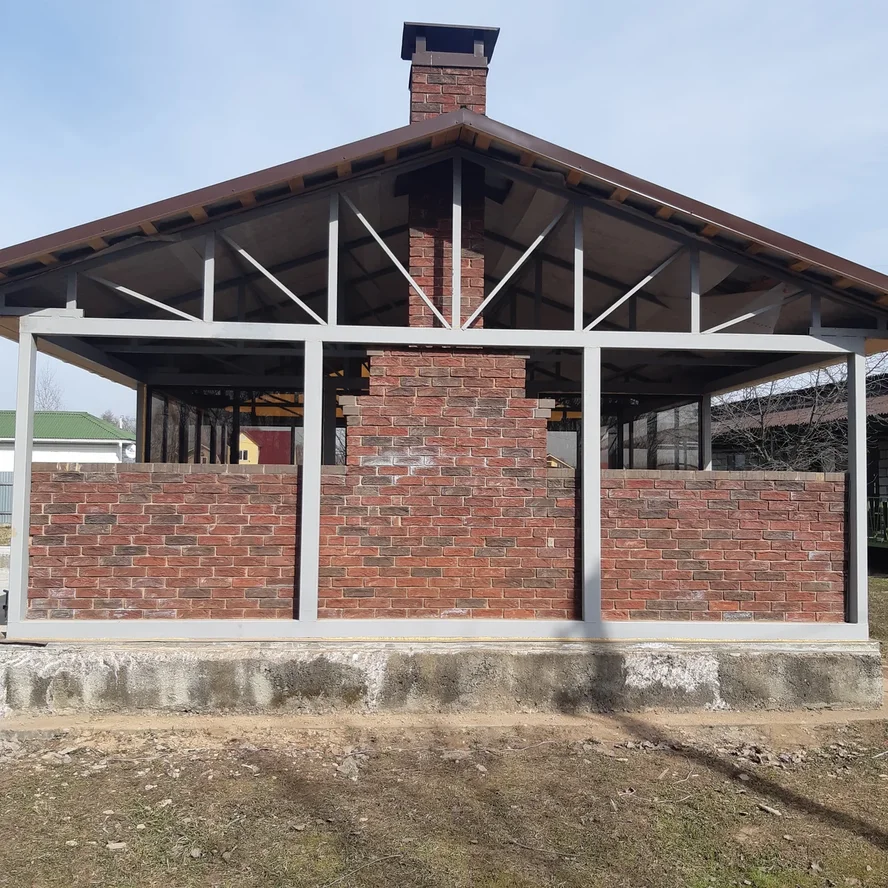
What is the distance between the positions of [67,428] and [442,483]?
3351 cm

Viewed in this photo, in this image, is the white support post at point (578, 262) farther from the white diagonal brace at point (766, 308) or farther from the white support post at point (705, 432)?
the white support post at point (705, 432)

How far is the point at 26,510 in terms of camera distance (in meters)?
5.92

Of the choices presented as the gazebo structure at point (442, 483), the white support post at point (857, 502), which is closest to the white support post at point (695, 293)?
the gazebo structure at point (442, 483)

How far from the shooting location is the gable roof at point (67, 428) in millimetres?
33344

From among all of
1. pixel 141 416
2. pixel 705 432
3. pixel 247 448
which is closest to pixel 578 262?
pixel 705 432

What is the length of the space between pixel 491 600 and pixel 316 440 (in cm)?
202

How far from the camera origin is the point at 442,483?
6.19 m

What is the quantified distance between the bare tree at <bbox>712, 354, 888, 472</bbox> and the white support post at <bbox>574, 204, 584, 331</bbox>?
1432cm

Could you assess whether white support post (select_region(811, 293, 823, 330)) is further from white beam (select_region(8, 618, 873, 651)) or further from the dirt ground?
the dirt ground

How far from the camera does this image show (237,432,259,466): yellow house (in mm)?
11416

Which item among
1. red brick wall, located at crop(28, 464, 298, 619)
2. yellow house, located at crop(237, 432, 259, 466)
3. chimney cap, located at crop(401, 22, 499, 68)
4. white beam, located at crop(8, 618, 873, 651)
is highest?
chimney cap, located at crop(401, 22, 499, 68)

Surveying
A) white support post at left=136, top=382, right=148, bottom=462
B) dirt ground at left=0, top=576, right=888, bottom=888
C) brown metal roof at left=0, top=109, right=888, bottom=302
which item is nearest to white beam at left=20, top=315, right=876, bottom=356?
brown metal roof at left=0, top=109, right=888, bottom=302

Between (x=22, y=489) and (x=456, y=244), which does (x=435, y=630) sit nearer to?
(x=456, y=244)

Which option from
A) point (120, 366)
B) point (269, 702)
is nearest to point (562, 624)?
point (269, 702)
